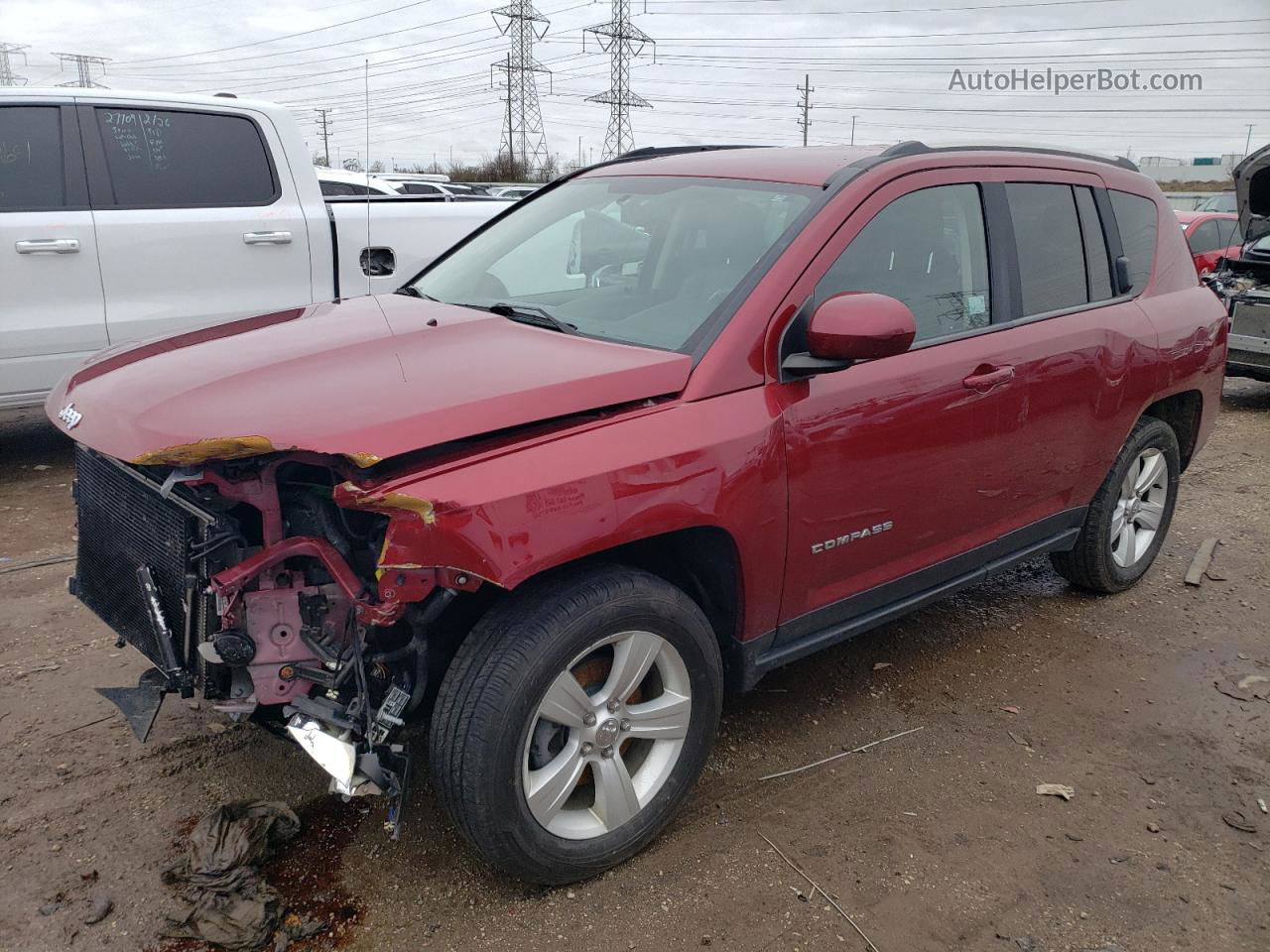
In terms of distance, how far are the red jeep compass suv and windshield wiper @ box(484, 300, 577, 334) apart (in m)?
0.02

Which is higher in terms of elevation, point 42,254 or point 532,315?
point 42,254

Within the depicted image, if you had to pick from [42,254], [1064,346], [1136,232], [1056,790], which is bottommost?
[1056,790]

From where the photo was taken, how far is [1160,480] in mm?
4598

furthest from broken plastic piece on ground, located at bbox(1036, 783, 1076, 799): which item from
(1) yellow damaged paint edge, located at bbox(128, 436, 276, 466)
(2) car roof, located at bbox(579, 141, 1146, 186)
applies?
(1) yellow damaged paint edge, located at bbox(128, 436, 276, 466)

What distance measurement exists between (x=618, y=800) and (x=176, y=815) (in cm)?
129

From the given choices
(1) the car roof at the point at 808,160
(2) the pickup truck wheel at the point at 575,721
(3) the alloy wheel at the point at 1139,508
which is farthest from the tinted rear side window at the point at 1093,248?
(2) the pickup truck wheel at the point at 575,721

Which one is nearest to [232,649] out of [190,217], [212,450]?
[212,450]

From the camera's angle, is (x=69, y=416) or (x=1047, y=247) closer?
(x=69, y=416)

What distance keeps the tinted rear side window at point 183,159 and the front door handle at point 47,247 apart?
0.38 m

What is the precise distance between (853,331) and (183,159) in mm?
4760

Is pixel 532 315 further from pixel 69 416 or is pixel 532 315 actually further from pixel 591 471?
pixel 69 416

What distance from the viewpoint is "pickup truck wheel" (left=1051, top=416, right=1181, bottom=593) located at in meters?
4.22

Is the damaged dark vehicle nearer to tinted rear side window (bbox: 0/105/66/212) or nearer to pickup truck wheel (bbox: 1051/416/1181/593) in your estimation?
pickup truck wheel (bbox: 1051/416/1181/593)

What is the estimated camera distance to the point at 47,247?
5.32m
